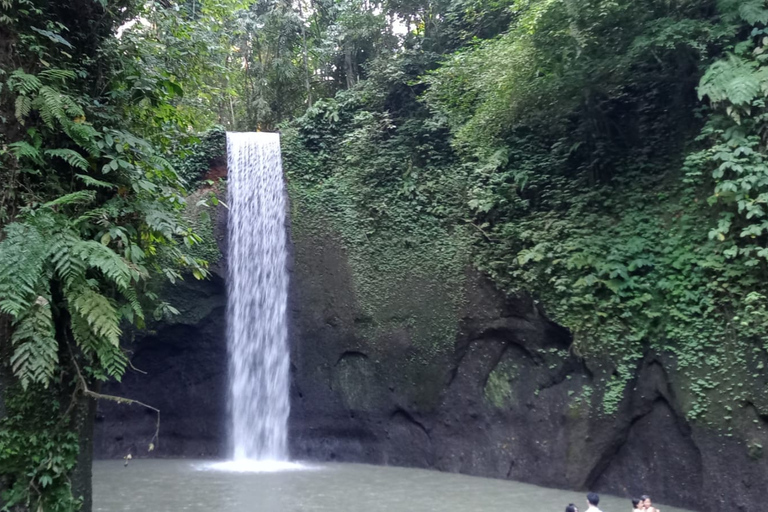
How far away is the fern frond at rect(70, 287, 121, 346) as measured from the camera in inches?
182

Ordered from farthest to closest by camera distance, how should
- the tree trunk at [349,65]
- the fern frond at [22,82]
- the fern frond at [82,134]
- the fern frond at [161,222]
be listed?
the tree trunk at [349,65] → the fern frond at [161,222] → the fern frond at [82,134] → the fern frond at [22,82]

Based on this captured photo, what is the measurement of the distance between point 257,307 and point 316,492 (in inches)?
184

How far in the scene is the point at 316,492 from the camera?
359 inches

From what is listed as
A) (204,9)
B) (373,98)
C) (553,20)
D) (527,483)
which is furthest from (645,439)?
(204,9)

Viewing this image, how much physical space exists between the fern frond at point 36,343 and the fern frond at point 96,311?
0.20 m

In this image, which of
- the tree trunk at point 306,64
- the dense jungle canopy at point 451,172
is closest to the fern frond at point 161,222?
the dense jungle canopy at point 451,172

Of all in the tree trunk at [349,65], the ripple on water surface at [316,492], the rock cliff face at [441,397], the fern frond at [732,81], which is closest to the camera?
the fern frond at [732,81]

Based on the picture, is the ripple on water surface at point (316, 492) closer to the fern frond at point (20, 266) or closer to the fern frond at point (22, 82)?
the fern frond at point (20, 266)

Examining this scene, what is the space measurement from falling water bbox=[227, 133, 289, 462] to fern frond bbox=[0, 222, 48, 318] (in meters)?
8.24

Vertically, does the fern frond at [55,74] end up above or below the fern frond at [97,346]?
above

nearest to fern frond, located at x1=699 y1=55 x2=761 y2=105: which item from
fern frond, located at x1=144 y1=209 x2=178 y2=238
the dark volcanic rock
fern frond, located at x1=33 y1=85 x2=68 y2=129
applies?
fern frond, located at x1=144 y1=209 x2=178 y2=238

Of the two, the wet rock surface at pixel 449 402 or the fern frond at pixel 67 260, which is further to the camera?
the wet rock surface at pixel 449 402

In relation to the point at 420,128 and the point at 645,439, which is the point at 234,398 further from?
the point at 645,439

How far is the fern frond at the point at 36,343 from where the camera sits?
14.5 ft
